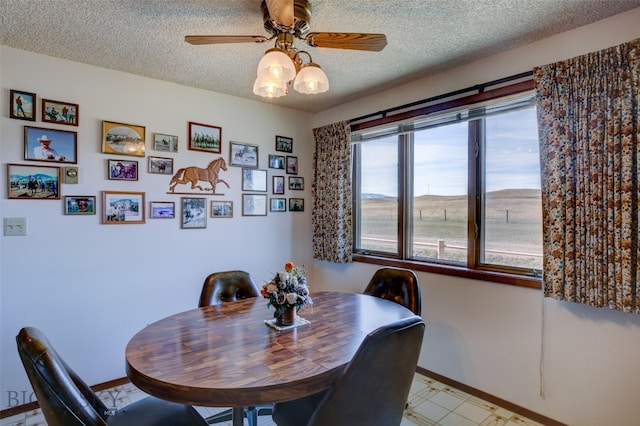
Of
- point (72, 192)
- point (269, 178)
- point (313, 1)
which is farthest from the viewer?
point (269, 178)

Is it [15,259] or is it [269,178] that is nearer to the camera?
[15,259]

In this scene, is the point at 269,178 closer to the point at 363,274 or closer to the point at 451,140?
the point at 363,274

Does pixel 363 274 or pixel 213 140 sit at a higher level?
pixel 213 140

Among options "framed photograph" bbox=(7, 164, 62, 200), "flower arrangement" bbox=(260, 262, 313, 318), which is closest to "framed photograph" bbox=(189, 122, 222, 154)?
"framed photograph" bbox=(7, 164, 62, 200)

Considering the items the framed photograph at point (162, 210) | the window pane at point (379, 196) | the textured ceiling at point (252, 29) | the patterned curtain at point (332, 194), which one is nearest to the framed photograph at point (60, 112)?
the textured ceiling at point (252, 29)

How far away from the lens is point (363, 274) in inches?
135

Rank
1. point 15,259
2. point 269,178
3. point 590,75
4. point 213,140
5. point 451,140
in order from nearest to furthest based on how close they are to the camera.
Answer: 1. point 590,75
2. point 15,259
3. point 451,140
4. point 213,140
5. point 269,178

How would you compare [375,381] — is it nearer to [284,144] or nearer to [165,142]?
[165,142]

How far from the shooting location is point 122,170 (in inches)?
109

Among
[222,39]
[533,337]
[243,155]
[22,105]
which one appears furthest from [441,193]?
[22,105]

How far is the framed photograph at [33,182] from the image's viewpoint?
233 cm

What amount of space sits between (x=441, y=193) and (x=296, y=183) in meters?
1.65

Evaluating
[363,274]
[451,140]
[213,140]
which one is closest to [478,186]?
[451,140]

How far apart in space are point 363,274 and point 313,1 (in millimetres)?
2444
